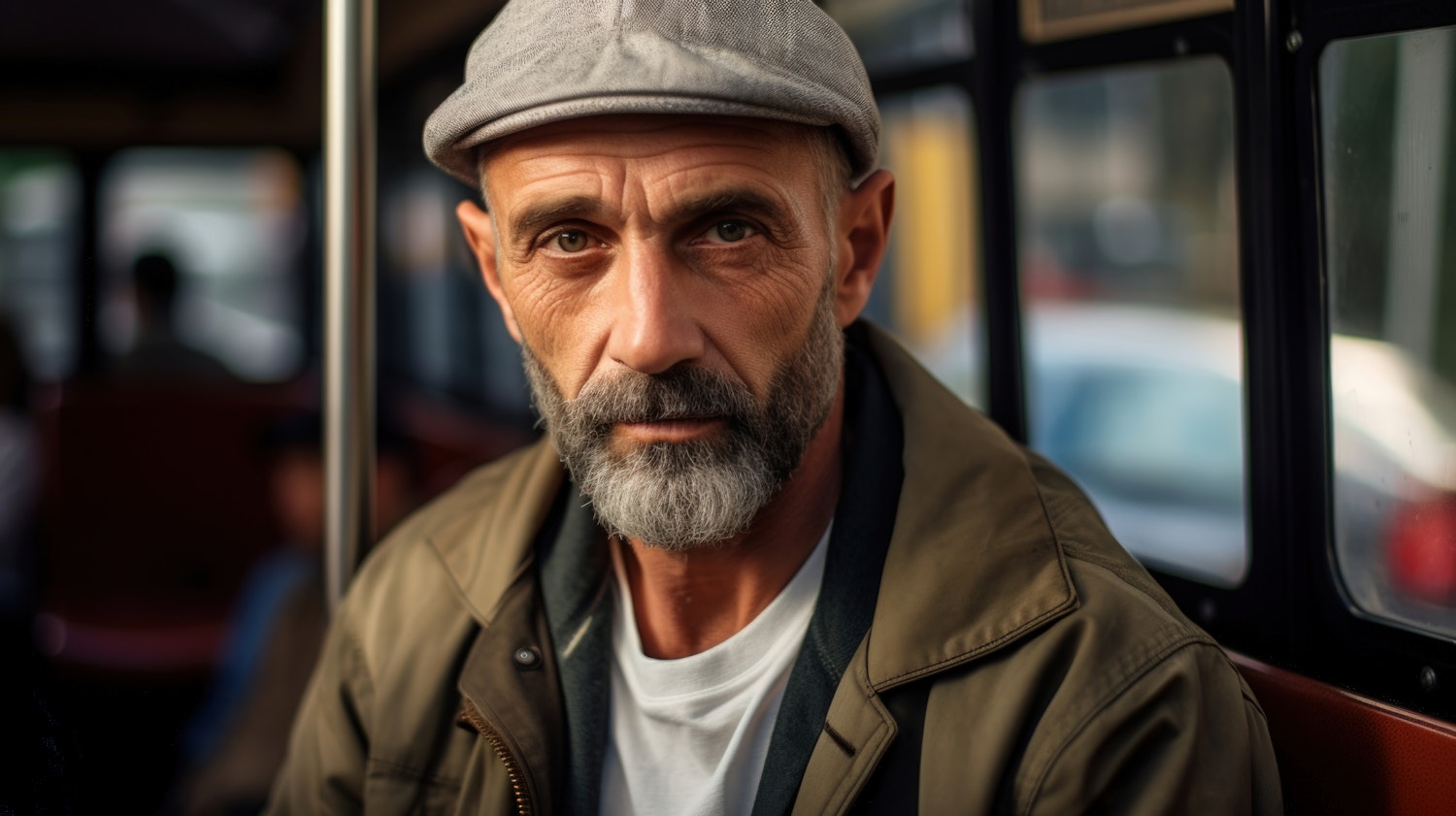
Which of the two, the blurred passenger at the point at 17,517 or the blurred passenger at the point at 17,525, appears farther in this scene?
the blurred passenger at the point at 17,517

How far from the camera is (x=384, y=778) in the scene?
173 centimetres

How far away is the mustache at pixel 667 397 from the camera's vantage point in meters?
1.47

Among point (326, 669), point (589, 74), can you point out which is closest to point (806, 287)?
point (589, 74)

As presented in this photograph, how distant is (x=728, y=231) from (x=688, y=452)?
26 centimetres

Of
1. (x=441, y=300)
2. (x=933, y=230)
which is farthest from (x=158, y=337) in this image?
(x=933, y=230)

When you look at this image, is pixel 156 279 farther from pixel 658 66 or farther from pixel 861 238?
pixel 658 66

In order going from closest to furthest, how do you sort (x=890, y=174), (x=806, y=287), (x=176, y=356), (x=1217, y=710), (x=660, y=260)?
(x=1217, y=710) < (x=660, y=260) < (x=806, y=287) < (x=890, y=174) < (x=176, y=356)

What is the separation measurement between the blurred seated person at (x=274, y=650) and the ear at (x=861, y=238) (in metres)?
1.76

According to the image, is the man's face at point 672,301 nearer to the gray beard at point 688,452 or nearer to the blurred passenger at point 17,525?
the gray beard at point 688,452

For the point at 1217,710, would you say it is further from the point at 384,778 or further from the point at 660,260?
the point at 384,778

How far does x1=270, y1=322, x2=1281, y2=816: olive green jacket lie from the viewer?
4.33 ft

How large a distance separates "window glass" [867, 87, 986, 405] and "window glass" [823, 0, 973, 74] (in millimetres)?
92

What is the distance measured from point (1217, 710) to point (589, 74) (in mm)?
954

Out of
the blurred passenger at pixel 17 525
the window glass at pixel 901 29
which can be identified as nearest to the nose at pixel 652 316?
the window glass at pixel 901 29
